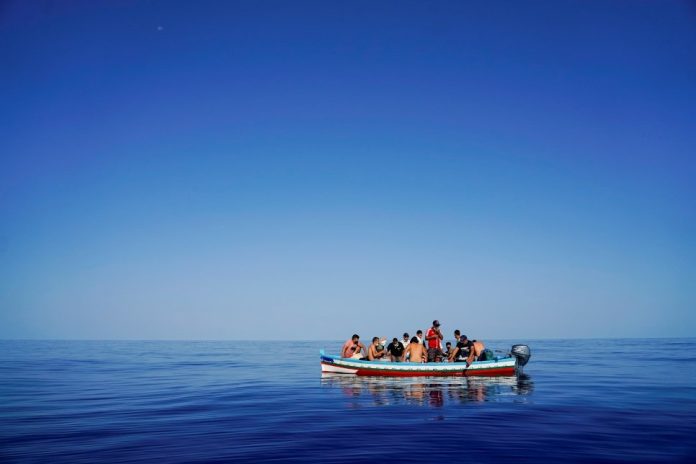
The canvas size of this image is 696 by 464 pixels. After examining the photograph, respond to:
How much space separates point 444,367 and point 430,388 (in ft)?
14.5

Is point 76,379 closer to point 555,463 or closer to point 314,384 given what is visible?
point 314,384

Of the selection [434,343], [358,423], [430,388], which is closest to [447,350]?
[434,343]

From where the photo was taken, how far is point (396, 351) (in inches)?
1216

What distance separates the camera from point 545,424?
1485 centimetres

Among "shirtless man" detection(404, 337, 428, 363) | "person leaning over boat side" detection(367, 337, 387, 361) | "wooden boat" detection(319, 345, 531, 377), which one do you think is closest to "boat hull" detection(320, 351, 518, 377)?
"wooden boat" detection(319, 345, 531, 377)

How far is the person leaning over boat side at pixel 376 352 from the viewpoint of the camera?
1232 inches

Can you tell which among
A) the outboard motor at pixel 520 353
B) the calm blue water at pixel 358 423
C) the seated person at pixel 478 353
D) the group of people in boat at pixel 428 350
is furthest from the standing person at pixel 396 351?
the outboard motor at pixel 520 353

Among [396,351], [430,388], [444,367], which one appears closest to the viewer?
[430,388]

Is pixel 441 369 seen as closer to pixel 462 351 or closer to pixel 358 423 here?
pixel 462 351

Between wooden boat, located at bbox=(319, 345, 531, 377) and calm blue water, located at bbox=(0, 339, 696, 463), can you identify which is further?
wooden boat, located at bbox=(319, 345, 531, 377)

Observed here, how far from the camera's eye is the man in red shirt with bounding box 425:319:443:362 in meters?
30.0

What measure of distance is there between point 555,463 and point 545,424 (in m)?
4.66

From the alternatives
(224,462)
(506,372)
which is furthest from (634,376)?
(224,462)

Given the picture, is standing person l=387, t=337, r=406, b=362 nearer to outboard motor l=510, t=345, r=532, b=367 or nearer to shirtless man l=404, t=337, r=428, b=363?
shirtless man l=404, t=337, r=428, b=363
